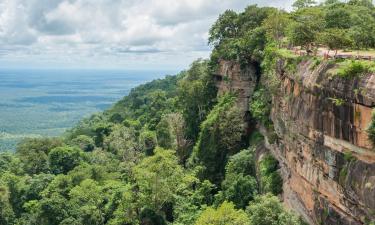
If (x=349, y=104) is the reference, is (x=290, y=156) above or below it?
below

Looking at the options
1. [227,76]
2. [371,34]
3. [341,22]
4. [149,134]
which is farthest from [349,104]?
[149,134]

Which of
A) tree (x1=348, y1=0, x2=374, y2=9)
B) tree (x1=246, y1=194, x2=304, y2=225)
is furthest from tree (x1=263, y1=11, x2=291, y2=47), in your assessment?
tree (x1=246, y1=194, x2=304, y2=225)

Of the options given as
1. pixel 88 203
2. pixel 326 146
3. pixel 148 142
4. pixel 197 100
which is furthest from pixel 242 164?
pixel 148 142

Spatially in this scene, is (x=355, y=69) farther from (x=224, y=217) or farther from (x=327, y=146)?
(x=224, y=217)

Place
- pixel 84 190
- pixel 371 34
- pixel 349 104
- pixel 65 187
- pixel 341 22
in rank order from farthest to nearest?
pixel 65 187 < pixel 84 190 < pixel 341 22 < pixel 371 34 < pixel 349 104

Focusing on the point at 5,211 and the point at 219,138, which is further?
the point at 5,211

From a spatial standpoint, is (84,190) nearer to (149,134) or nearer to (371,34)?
(149,134)

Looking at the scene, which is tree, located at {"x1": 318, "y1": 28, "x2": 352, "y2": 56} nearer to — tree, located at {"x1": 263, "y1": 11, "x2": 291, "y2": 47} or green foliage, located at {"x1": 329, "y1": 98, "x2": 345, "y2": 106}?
green foliage, located at {"x1": 329, "y1": 98, "x2": 345, "y2": 106}
